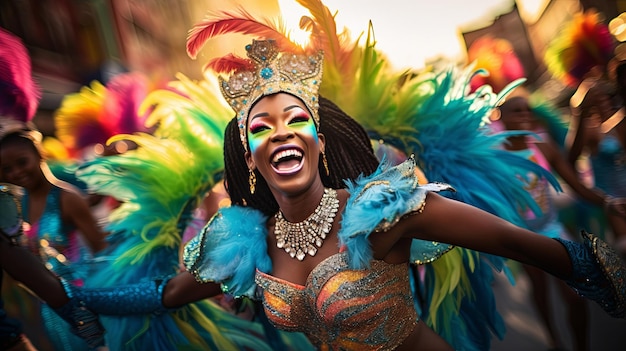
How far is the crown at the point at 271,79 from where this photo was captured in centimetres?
138

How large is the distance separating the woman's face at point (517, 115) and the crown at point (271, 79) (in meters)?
0.76

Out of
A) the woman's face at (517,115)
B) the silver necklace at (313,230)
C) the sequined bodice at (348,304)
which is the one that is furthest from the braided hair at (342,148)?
the woman's face at (517,115)

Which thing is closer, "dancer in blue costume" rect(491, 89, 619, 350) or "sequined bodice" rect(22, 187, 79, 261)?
"dancer in blue costume" rect(491, 89, 619, 350)

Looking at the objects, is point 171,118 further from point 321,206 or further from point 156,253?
point 321,206

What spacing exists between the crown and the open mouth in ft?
0.46

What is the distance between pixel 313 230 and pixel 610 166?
102 centimetres

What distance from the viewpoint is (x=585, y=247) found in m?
1.19

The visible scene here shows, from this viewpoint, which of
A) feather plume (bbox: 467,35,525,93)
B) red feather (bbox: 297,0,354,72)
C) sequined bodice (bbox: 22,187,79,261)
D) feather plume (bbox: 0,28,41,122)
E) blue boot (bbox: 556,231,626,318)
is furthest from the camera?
sequined bodice (bbox: 22,187,79,261)

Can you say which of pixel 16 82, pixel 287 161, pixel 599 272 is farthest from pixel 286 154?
pixel 16 82

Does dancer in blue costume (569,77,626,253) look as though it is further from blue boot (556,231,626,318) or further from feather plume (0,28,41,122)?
feather plume (0,28,41,122)

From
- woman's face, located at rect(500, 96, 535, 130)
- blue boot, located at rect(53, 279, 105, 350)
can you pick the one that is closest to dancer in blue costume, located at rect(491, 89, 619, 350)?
woman's face, located at rect(500, 96, 535, 130)

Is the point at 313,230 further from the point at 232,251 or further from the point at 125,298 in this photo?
the point at 125,298

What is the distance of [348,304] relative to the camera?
1.28m

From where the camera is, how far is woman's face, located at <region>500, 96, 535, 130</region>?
167 cm
